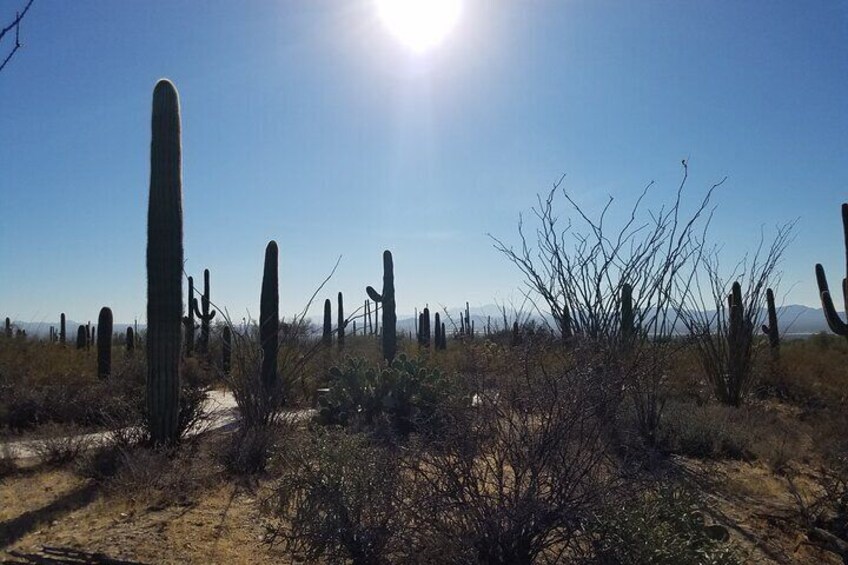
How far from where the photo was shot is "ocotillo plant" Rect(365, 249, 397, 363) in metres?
19.1

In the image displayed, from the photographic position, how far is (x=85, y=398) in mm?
11914

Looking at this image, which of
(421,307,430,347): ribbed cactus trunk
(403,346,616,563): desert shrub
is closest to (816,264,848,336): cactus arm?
(403,346,616,563): desert shrub

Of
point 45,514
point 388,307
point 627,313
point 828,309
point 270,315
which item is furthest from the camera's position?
point 388,307

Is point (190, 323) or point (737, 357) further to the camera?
point (190, 323)

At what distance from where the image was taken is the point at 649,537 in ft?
13.6

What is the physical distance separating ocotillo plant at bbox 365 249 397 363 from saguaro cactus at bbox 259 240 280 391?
6.00 m

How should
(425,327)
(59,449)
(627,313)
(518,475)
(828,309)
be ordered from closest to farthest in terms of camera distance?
1. (518,475)
2. (59,449)
3. (627,313)
4. (828,309)
5. (425,327)

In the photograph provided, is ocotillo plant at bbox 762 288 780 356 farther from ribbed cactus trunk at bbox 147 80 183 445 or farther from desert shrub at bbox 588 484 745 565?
desert shrub at bbox 588 484 745 565

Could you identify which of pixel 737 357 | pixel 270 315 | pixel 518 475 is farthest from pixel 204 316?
pixel 518 475

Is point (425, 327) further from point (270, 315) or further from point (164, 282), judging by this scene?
point (164, 282)

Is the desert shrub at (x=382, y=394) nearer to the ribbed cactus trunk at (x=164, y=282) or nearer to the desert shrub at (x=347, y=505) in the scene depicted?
the ribbed cactus trunk at (x=164, y=282)

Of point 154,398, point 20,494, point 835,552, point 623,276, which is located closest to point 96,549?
point 20,494

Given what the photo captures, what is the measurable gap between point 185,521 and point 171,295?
3.78 metres

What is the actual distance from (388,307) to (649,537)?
15.6 meters
